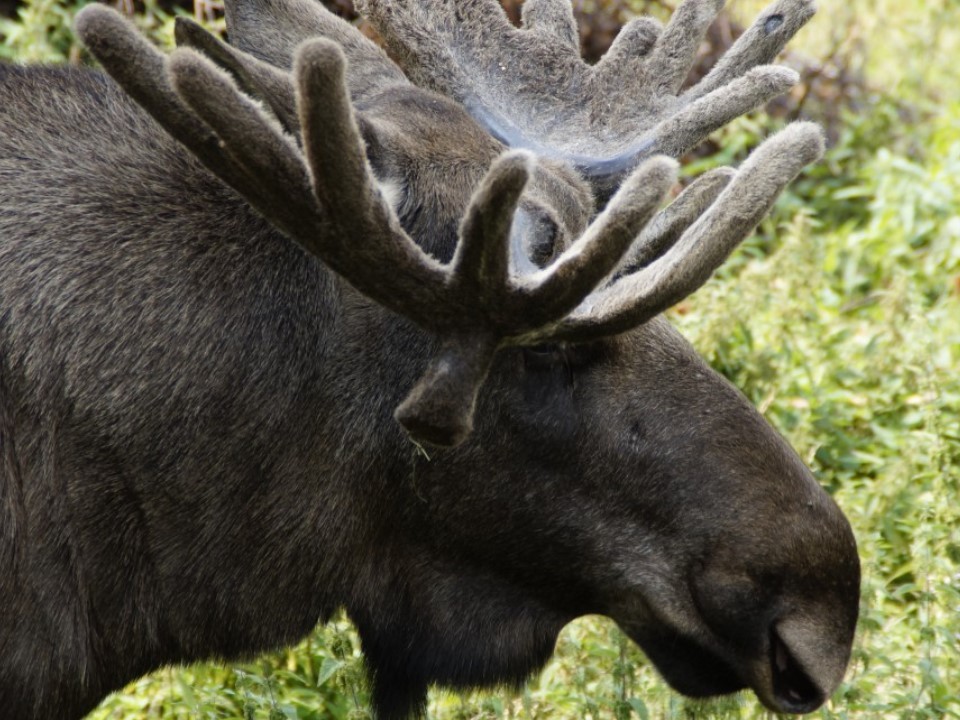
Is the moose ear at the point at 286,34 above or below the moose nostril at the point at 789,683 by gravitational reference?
above

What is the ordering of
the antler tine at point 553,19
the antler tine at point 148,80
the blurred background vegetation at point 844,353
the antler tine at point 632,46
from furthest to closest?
the blurred background vegetation at point 844,353 < the antler tine at point 553,19 < the antler tine at point 632,46 < the antler tine at point 148,80

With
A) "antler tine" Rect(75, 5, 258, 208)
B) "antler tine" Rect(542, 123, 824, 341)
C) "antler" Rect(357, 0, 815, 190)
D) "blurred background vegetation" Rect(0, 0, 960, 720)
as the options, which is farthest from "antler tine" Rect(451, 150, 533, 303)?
"blurred background vegetation" Rect(0, 0, 960, 720)

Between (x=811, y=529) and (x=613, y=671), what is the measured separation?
39.4 inches

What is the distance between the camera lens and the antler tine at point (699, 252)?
307 centimetres

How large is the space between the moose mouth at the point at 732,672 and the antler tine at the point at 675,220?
2.63 feet

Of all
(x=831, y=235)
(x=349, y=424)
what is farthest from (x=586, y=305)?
(x=831, y=235)

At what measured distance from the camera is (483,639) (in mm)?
3482

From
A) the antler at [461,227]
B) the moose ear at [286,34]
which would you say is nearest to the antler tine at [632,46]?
the moose ear at [286,34]

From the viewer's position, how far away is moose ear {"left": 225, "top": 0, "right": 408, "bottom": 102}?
12.6ft

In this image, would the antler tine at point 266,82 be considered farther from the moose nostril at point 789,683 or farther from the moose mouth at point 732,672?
→ the moose nostril at point 789,683

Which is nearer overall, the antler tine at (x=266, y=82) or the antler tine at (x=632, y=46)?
the antler tine at (x=266, y=82)

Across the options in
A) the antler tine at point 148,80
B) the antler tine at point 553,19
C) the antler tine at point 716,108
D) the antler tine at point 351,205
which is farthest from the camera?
the antler tine at point 553,19

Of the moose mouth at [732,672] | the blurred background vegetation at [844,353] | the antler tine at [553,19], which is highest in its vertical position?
the antler tine at [553,19]

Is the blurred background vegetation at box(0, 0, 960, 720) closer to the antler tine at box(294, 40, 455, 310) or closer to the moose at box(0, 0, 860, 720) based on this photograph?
the moose at box(0, 0, 860, 720)
